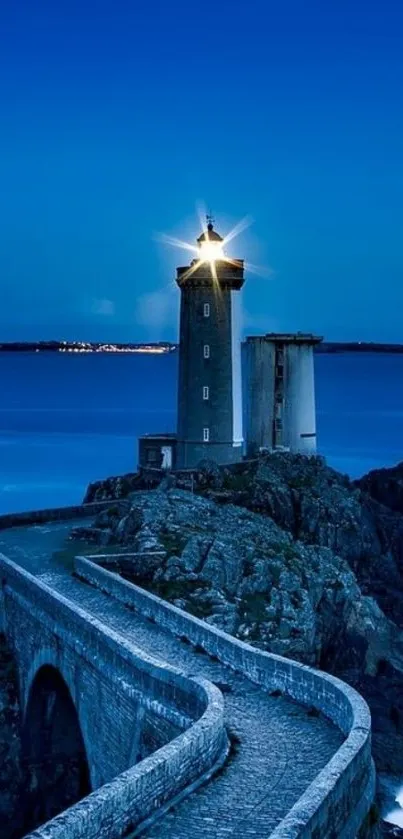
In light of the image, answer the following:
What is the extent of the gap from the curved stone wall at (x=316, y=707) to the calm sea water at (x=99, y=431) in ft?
127

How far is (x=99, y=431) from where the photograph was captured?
9094cm

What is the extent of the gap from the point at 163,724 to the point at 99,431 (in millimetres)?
76696

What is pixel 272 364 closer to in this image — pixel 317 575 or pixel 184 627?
pixel 317 575

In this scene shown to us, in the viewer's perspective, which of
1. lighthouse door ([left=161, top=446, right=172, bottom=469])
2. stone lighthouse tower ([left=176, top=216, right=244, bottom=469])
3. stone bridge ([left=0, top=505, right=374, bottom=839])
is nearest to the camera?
stone bridge ([left=0, top=505, right=374, bottom=839])

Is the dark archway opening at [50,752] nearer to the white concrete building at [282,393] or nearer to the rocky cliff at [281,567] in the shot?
the rocky cliff at [281,567]

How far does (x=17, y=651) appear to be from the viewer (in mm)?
23203

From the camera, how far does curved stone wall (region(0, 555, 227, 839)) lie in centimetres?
1067

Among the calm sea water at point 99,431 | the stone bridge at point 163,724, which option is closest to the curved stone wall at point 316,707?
the stone bridge at point 163,724

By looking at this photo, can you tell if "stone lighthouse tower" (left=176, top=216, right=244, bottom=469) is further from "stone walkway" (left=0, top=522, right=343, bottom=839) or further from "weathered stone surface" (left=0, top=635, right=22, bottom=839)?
"stone walkway" (left=0, top=522, right=343, bottom=839)

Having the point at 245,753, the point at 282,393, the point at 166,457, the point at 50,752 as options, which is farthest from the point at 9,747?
the point at 282,393

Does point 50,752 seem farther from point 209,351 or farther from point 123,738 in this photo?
point 209,351

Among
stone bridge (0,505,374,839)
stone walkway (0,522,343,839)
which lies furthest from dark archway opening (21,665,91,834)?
stone walkway (0,522,343,839)

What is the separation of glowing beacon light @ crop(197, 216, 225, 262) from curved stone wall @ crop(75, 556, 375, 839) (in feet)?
60.5

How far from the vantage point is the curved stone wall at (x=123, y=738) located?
420 inches
